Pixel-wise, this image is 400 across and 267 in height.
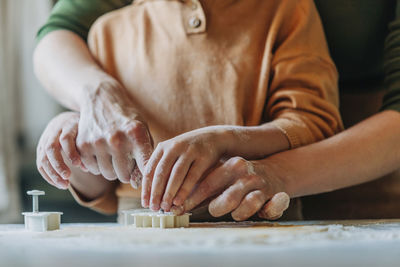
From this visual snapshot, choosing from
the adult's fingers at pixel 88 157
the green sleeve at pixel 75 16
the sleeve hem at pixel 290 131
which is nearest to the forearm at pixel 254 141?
the sleeve hem at pixel 290 131

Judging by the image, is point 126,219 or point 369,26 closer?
point 126,219

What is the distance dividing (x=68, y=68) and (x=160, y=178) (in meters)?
0.38

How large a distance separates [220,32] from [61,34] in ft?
1.14

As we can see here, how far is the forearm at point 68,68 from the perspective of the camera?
0.97 m

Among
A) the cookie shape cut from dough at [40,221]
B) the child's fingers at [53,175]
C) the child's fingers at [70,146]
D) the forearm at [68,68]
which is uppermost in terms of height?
the forearm at [68,68]

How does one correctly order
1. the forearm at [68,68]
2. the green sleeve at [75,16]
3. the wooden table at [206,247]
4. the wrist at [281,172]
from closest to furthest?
the wooden table at [206,247], the wrist at [281,172], the forearm at [68,68], the green sleeve at [75,16]

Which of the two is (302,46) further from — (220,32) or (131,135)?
(131,135)

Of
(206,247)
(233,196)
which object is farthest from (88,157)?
(206,247)

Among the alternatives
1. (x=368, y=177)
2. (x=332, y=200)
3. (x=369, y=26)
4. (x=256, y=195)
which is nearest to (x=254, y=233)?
(x=256, y=195)

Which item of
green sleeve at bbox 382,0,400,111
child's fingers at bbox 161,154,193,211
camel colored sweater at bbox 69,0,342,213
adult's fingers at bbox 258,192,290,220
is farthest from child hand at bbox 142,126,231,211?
green sleeve at bbox 382,0,400,111

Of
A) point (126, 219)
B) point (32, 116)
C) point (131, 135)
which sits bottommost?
point (32, 116)

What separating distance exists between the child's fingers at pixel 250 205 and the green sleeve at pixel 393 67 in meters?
0.40

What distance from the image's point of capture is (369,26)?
1.24 meters

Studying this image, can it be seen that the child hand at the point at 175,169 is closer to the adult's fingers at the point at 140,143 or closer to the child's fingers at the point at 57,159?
the adult's fingers at the point at 140,143
